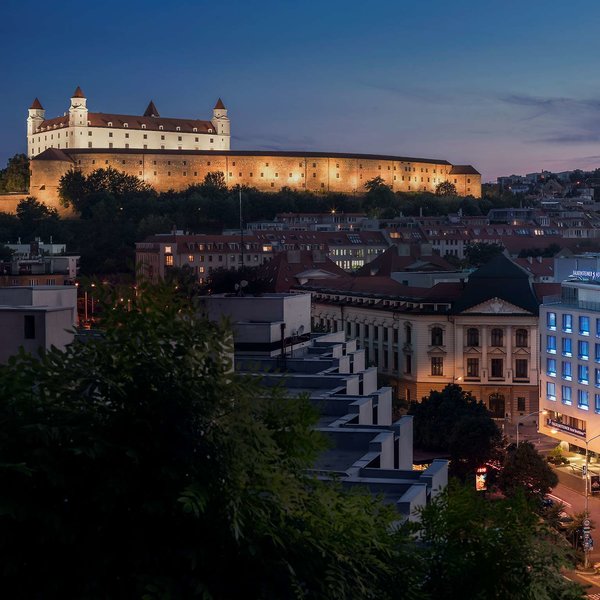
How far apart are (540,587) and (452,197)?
127 metres

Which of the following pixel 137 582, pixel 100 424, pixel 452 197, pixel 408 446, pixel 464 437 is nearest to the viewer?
pixel 137 582

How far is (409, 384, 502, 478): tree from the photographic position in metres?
28.8

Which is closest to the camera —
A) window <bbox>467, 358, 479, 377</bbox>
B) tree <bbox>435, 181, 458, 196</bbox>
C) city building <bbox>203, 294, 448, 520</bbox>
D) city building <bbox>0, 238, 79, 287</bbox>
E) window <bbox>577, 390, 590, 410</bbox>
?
city building <bbox>203, 294, 448, 520</bbox>

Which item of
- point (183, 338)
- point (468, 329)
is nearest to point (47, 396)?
point (183, 338)

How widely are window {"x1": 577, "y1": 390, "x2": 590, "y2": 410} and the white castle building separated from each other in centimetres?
10211

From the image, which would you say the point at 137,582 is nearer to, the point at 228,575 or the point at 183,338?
the point at 228,575

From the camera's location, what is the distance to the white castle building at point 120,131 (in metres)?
134

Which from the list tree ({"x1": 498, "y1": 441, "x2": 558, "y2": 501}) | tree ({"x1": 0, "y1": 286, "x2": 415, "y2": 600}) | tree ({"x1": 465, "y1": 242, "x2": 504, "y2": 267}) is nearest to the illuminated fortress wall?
tree ({"x1": 465, "y1": 242, "x2": 504, "y2": 267})

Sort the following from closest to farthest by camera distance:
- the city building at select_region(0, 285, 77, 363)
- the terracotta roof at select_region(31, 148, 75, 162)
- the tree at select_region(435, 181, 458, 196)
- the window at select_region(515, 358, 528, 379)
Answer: the city building at select_region(0, 285, 77, 363)
the window at select_region(515, 358, 528, 379)
the terracotta roof at select_region(31, 148, 75, 162)
the tree at select_region(435, 181, 458, 196)

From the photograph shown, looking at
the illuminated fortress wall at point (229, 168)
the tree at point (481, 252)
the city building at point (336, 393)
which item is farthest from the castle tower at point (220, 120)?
the city building at point (336, 393)

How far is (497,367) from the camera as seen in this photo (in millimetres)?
45094

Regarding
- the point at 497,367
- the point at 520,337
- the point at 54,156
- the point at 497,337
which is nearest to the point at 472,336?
the point at 497,337

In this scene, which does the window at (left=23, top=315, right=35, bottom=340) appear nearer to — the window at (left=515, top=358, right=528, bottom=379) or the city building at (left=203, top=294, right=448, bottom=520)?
the city building at (left=203, top=294, right=448, bottom=520)

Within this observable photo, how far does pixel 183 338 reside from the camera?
8.88 metres
